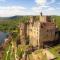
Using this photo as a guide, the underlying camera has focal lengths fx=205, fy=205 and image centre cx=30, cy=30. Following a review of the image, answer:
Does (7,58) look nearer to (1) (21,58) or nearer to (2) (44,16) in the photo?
(1) (21,58)

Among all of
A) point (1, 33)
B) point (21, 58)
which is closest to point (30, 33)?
point (21, 58)

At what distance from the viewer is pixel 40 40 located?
7031 mm

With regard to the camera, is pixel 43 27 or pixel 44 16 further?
pixel 44 16

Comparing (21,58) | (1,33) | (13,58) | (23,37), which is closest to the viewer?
(21,58)

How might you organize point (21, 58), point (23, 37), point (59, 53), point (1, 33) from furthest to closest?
point (1, 33) → point (23, 37) → point (21, 58) → point (59, 53)

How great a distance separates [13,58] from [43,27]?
1.83 m

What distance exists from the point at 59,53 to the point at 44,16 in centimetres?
248

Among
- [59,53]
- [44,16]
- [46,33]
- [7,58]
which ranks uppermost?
[44,16]

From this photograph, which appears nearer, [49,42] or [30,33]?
[49,42]

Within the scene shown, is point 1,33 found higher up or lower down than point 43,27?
lower down

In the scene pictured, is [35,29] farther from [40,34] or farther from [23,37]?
[23,37]

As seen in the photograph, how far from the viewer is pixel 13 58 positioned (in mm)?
7859

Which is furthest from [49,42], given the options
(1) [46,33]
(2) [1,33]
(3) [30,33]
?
(2) [1,33]

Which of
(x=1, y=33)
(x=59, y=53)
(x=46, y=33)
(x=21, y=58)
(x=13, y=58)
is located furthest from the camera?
(x=1, y=33)
